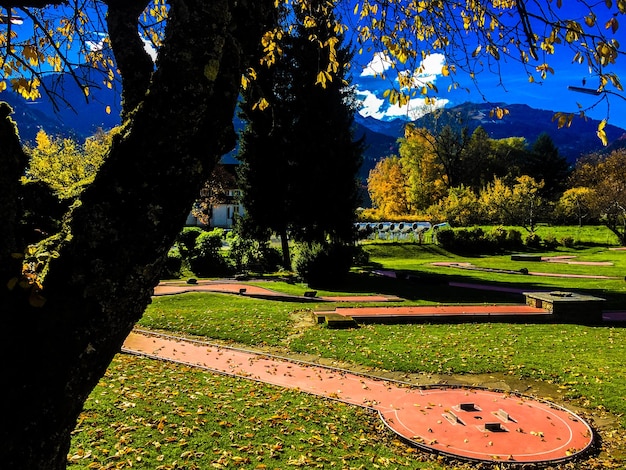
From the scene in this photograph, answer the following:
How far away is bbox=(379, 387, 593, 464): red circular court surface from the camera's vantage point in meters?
6.07

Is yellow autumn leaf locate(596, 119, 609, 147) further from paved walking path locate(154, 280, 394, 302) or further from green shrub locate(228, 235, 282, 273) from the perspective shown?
green shrub locate(228, 235, 282, 273)

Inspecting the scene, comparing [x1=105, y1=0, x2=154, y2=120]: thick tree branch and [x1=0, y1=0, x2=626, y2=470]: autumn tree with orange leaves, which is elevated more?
[x1=105, y1=0, x2=154, y2=120]: thick tree branch

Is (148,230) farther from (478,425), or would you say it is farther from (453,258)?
(453,258)

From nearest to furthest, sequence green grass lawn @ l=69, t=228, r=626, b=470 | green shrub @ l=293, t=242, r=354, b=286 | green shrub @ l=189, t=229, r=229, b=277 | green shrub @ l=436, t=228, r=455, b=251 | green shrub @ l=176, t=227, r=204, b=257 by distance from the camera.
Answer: green grass lawn @ l=69, t=228, r=626, b=470 < green shrub @ l=293, t=242, r=354, b=286 < green shrub @ l=189, t=229, r=229, b=277 < green shrub @ l=176, t=227, r=204, b=257 < green shrub @ l=436, t=228, r=455, b=251

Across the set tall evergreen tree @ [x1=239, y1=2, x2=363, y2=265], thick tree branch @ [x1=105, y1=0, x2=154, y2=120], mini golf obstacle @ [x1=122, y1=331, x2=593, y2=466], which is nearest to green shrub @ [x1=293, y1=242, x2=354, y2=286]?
tall evergreen tree @ [x1=239, y1=2, x2=363, y2=265]

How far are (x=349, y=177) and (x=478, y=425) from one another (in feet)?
65.4

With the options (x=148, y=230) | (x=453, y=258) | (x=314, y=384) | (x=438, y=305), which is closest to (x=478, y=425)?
(x=314, y=384)

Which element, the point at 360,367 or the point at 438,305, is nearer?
the point at 360,367

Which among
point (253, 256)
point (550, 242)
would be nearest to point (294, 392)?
point (253, 256)

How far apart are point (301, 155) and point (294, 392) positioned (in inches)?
730

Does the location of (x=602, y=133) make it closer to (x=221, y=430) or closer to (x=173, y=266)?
(x=221, y=430)

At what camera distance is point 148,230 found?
6.63 ft

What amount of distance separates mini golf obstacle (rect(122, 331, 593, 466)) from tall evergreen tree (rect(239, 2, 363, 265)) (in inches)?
614

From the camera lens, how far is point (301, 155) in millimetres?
25234
